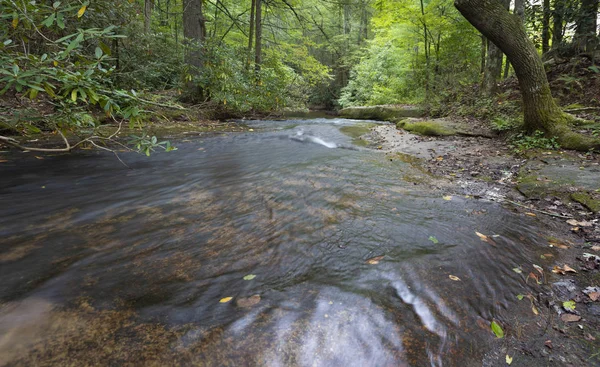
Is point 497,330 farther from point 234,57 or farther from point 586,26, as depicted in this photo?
point 586,26

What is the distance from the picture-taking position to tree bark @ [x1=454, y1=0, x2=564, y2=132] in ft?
17.5

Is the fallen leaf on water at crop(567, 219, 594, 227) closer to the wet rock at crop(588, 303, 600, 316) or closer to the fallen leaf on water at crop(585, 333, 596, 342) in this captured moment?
the wet rock at crop(588, 303, 600, 316)

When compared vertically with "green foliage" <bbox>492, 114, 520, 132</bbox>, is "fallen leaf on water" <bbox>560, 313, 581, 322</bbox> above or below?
below

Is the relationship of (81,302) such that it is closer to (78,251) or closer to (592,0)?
(78,251)

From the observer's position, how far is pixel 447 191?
4016 mm

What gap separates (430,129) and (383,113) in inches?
271

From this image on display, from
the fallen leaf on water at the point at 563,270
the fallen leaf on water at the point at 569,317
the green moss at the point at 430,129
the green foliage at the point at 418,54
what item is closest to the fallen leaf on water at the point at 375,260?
the fallen leaf on water at the point at 569,317

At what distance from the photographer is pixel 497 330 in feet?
5.75

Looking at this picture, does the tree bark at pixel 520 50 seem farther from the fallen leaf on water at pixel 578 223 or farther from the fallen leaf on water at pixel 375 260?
the fallen leaf on water at pixel 375 260

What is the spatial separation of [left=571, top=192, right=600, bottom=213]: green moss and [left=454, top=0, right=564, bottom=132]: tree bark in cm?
269

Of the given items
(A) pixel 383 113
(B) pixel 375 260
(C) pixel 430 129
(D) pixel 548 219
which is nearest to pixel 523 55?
(C) pixel 430 129

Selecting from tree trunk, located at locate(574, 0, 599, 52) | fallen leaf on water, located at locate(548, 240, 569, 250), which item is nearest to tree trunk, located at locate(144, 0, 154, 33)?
fallen leaf on water, located at locate(548, 240, 569, 250)

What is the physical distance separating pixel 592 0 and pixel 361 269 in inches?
384

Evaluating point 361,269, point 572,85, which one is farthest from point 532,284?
point 572,85
